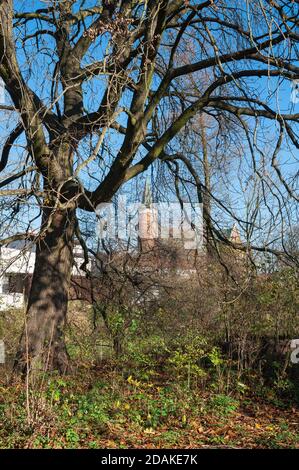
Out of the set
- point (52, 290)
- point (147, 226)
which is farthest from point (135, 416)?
point (147, 226)

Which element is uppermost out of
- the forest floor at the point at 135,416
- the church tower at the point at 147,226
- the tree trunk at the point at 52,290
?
the church tower at the point at 147,226

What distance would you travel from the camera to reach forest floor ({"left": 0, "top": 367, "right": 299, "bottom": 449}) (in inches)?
233

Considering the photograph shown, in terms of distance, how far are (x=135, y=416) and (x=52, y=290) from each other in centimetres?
313

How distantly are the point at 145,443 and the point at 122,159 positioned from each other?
156 inches

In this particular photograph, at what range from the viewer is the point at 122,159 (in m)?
8.18

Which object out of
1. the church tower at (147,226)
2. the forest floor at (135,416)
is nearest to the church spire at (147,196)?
the church tower at (147,226)

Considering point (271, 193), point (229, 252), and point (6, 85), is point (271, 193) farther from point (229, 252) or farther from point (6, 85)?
point (6, 85)

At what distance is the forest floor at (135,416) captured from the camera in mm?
5906

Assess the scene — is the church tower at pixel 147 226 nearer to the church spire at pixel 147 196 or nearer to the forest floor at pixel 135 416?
the church spire at pixel 147 196

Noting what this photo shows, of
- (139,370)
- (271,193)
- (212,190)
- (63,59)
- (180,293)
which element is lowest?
(139,370)

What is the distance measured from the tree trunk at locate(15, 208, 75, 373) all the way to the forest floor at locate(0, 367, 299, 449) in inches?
26.3

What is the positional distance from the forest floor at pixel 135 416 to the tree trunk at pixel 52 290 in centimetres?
67
